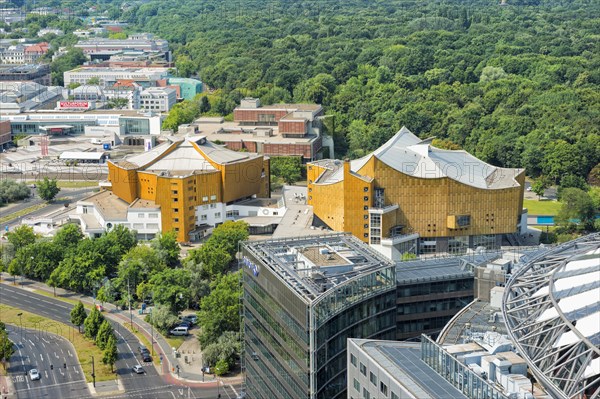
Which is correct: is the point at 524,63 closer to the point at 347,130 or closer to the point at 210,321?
the point at 347,130

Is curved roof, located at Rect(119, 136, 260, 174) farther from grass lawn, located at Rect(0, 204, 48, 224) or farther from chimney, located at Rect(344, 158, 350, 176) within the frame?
chimney, located at Rect(344, 158, 350, 176)

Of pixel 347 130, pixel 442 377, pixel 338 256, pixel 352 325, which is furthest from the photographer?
pixel 347 130

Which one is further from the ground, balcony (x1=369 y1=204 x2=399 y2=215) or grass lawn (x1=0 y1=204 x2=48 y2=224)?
balcony (x1=369 y1=204 x2=399 y2=215)

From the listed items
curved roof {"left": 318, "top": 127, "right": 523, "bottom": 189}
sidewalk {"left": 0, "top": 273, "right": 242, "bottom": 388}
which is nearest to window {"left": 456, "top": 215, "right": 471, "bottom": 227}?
curved roof {"left": 318, "top": 127, "right": 523, "bottom": 189}

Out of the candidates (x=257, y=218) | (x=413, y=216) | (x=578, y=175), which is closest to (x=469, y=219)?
(x=413, y=216)

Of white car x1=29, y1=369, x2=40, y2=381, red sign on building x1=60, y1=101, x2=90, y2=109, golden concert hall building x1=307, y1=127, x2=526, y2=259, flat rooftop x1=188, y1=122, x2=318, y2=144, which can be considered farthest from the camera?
red sign on building x1=60, y1=101, x2=90, y2=109

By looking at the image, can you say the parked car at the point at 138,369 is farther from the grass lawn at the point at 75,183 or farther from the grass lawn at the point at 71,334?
the grass lawn at the point at 75,183
